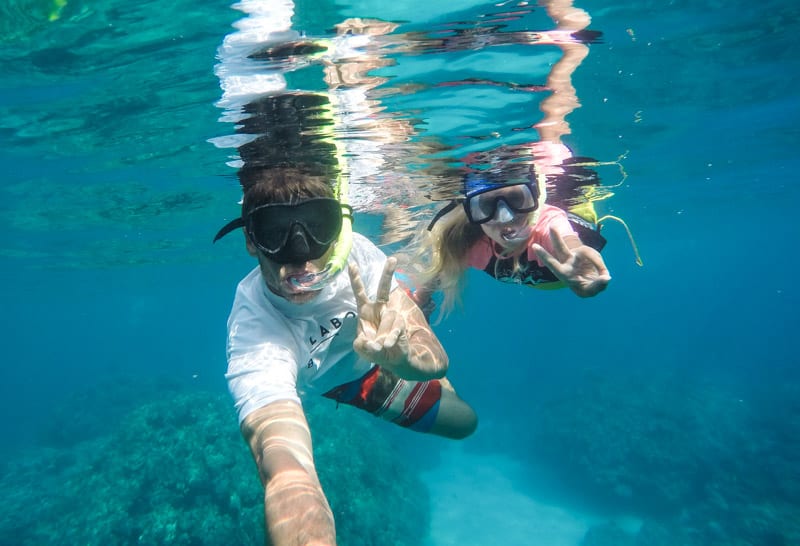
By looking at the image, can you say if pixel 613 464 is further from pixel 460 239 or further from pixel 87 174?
pixel 87 174

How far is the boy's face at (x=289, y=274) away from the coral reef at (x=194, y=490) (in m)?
9.99

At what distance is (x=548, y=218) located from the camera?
5.44 meters

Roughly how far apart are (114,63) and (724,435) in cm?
2627

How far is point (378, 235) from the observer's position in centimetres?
2019

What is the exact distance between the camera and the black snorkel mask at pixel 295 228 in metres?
3.96

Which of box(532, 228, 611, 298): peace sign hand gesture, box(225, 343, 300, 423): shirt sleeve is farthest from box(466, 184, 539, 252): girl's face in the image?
box(225, 343, 300, 423): shirt sleeve

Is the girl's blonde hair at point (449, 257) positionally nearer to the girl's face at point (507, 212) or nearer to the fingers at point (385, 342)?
the girl's face at point (507, 212)

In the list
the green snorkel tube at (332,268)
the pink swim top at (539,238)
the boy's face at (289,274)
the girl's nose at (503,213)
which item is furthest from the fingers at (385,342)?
the girl's nose at (503,213)

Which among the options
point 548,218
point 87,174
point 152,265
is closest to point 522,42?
point 548,218

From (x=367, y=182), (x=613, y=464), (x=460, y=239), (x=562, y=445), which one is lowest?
(x=562, y=445)

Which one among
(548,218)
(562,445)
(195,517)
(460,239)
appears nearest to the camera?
(548,218)

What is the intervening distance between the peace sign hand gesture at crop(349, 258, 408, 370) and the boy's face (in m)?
0.87

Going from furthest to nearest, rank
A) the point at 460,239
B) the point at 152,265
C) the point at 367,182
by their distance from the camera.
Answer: the point at 152,265 < the point at 367,182 < the point at 460,239

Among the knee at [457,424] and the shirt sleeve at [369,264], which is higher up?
the shirt sleeve at [369,264]
